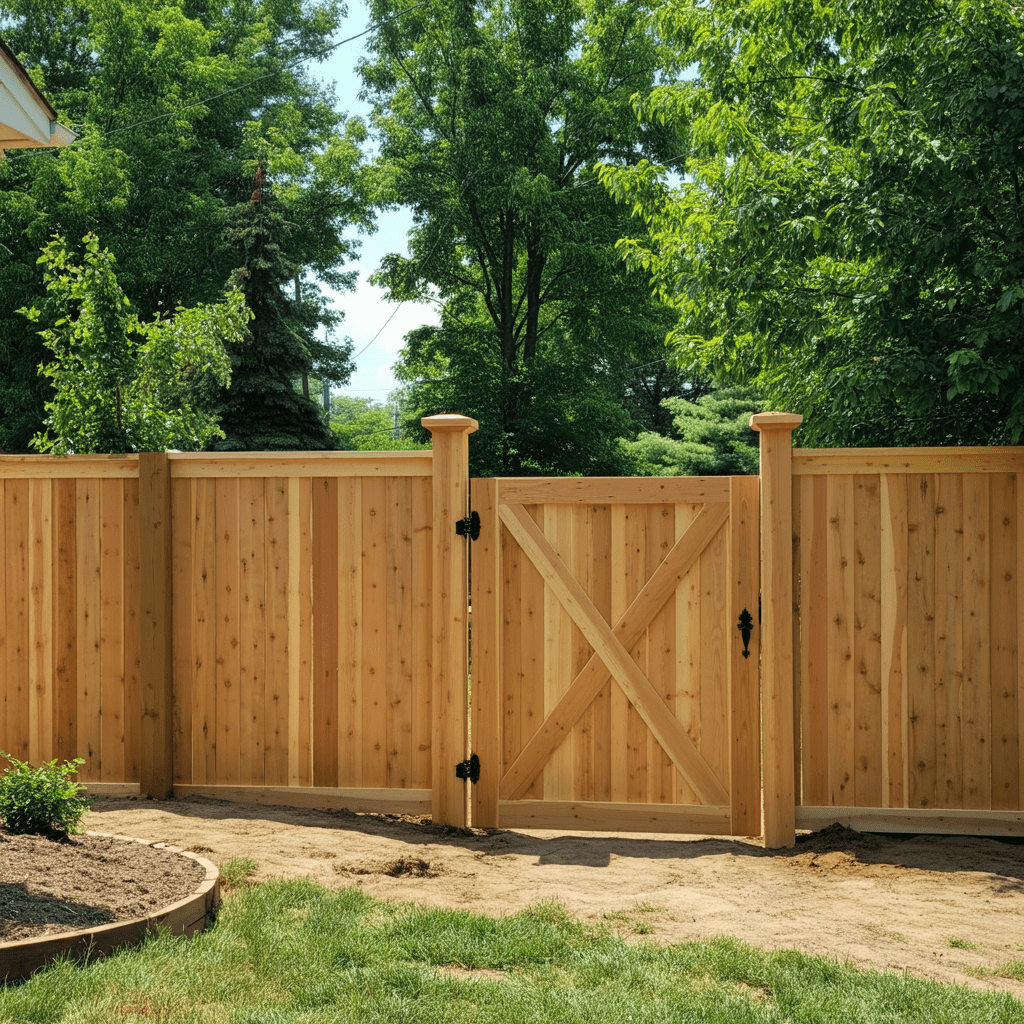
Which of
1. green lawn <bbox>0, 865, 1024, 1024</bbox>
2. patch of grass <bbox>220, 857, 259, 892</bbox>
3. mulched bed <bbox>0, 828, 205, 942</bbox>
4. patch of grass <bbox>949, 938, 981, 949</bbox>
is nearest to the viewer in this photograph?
green lawn <bbox>0, 865, 1024, 1024</bbox>

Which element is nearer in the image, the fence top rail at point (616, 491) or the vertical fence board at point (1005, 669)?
the vertical fence board at point (1005, 669)

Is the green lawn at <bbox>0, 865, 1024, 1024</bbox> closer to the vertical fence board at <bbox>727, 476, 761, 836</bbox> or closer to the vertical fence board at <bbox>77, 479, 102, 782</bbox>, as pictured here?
the vertical fence board at <bbox>727, 476, 761, 836</bbox>

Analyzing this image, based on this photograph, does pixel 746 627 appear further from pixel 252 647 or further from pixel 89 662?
pixel 89 662

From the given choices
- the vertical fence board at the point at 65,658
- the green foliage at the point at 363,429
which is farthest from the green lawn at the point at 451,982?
the green foliage at the point at 363,429

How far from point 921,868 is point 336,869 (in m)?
2.60

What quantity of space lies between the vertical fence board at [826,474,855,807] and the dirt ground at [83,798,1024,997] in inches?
9.6

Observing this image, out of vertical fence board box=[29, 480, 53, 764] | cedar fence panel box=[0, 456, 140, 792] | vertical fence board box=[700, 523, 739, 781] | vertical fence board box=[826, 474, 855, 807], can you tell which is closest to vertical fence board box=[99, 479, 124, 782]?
cedar fence panel box=[0, 456, 140, 792]

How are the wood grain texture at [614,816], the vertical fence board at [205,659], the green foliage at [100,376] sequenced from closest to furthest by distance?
the wood grain texture at [614,816], the vertical fence board at [205,659], the green foliage at [100,376]

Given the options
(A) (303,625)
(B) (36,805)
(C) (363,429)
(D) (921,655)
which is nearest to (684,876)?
(D) (921,655)

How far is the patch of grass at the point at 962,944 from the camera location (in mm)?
3422

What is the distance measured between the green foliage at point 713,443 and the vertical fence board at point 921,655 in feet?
47.2

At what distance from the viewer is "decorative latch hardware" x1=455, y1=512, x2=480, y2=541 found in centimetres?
498

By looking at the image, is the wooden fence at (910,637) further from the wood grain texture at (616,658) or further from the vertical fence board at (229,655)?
the vertical fence board at (229,655)

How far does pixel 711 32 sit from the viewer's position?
27.3 ft
